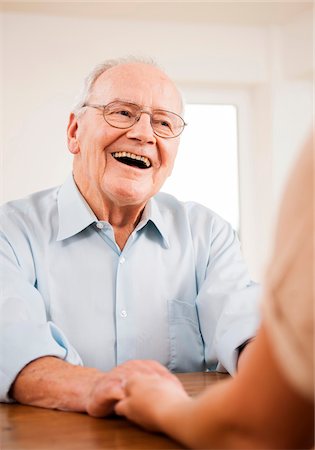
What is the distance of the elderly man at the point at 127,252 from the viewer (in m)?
1.65

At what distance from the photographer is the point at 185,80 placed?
4723mm

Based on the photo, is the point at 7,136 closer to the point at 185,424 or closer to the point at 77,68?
the point at 77,68

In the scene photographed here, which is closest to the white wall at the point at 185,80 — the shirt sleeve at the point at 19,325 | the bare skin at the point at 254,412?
the shirt sleeve at the point at 19,325

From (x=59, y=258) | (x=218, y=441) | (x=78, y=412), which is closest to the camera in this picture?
(x=218, y=441)

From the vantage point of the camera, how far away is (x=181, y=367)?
1722mm

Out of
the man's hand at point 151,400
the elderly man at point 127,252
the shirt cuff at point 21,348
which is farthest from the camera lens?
the elderly man at point 127,252

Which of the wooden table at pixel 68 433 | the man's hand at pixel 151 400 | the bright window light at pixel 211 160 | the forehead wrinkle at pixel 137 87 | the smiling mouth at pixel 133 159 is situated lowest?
the wooden table at pixel 68 433

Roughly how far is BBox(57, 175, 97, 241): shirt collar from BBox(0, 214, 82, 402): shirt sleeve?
13 cm

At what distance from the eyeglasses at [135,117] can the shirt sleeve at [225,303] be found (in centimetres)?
30

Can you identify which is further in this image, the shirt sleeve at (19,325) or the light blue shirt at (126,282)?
the light blue shirt at (126,282)

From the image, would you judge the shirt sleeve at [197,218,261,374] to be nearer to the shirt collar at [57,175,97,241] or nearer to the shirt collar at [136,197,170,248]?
the shirt collar at [136,197,170,248]

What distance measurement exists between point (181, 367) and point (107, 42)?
3.39 m

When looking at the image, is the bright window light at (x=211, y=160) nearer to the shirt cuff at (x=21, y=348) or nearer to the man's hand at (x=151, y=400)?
the shirt cuff at (x=21, y=348)

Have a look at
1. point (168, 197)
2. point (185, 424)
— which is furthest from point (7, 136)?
point (185, 424)
